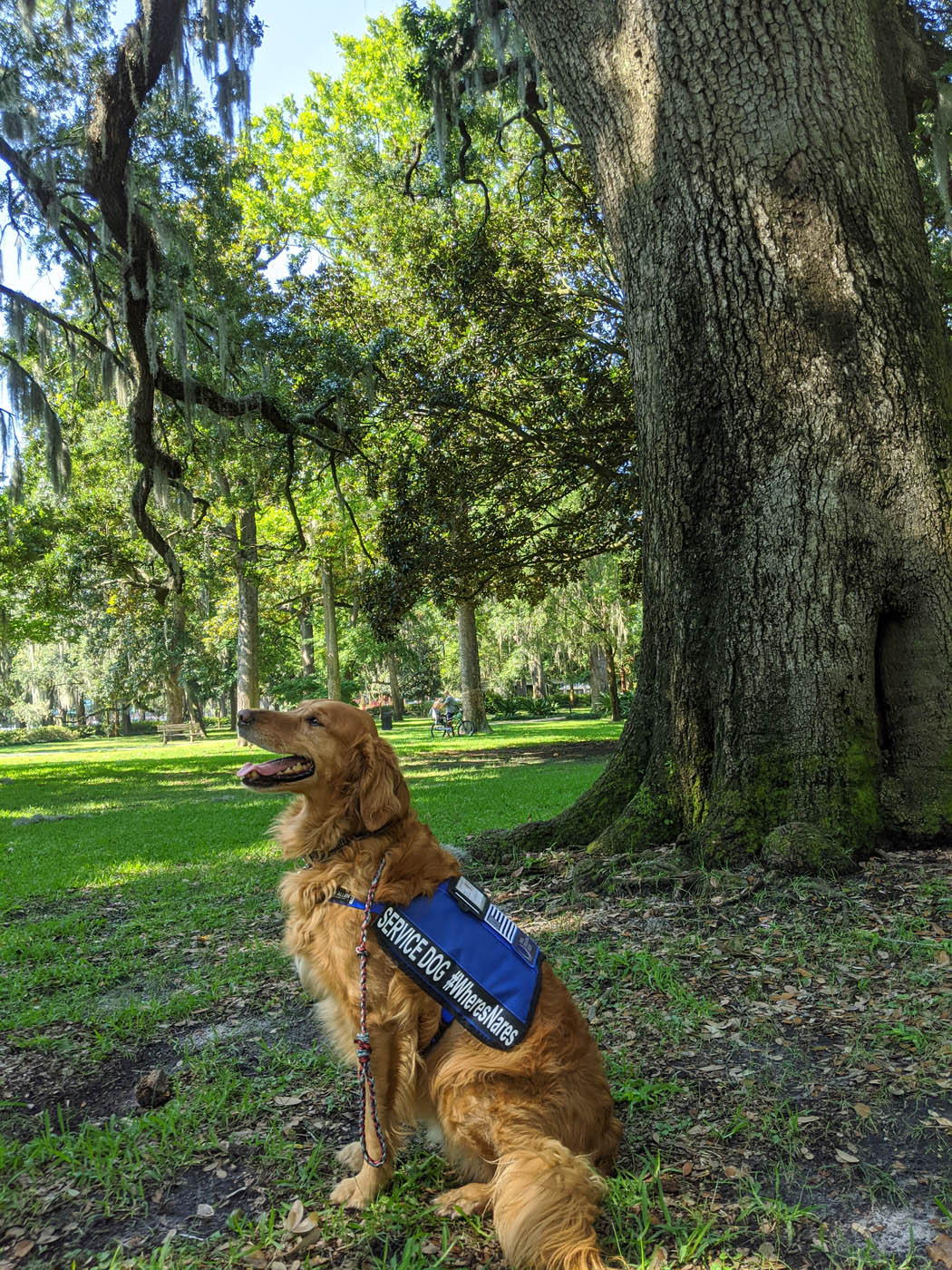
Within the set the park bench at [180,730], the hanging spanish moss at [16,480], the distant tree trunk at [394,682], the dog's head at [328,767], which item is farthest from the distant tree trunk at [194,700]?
the dog's head at [328,767]

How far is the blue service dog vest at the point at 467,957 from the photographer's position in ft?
Answer: 8.00

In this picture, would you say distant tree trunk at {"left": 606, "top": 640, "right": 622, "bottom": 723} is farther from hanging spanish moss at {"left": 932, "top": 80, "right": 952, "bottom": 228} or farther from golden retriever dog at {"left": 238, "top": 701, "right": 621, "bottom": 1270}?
golden retriever dog at {"left": 238, "top": 701, "right": 621, "bottom": 1270}

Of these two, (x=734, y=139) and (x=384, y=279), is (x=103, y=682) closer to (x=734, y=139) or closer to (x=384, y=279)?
(x=384, y=279)

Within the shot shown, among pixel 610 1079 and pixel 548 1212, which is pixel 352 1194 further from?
pixel 610 1079

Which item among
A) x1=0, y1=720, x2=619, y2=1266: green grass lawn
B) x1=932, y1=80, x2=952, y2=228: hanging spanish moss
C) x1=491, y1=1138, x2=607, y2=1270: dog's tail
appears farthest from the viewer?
x1=932, y1=80, x2=952, y2=228: hanging spanish moss

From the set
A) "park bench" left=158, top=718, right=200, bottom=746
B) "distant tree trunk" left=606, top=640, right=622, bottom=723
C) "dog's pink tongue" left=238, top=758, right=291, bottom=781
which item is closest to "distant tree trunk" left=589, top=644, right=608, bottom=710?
"distant tree trunk" left=606, top=640, right=622, bottom=723

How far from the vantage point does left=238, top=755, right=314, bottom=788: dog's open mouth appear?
9.27ft

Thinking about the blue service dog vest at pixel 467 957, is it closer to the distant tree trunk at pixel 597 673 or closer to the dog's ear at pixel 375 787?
the dog's ear at pixel 375 787

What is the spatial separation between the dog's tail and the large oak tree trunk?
2.66m

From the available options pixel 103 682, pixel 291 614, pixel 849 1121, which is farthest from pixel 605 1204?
pixel 103 682

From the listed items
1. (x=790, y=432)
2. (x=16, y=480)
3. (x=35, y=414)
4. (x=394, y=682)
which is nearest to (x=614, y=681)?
(x=394, y=682)

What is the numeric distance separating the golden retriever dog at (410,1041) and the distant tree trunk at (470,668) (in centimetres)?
1786

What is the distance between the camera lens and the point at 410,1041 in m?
2.59

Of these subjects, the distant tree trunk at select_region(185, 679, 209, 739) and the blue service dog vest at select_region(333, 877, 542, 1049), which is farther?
the distant tree trunk at select_region(185, 679, 209, 739)
